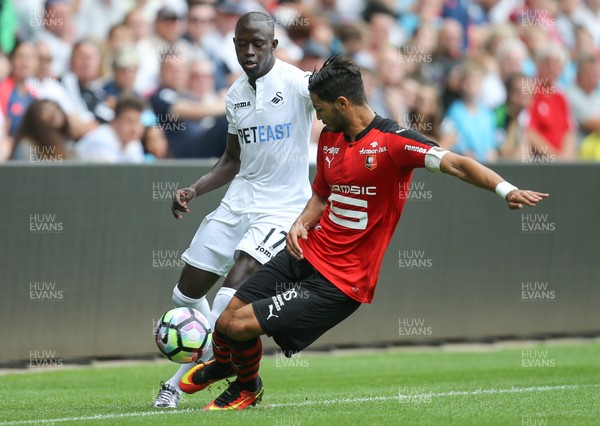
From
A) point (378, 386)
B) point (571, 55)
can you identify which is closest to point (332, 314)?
point (378, 386)

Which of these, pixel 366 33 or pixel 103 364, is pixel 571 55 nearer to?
pixel 366 33

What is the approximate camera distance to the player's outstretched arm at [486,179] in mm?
6707

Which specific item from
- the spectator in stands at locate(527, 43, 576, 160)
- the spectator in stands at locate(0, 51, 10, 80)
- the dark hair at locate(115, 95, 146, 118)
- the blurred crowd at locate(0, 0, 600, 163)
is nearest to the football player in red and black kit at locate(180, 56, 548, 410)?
the blurred crowd at locate(0, 0, 600, 163)

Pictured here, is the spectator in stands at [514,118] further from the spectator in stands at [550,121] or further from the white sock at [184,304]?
the white sock at [184,304]

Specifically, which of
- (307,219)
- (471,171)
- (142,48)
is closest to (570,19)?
(142,48)

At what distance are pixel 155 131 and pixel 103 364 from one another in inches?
121

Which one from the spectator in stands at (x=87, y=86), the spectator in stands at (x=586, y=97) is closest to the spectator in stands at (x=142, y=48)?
the spectator in stands at (x=87, y=86)

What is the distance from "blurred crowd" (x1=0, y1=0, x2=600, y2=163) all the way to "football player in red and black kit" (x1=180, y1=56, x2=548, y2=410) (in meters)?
5.05

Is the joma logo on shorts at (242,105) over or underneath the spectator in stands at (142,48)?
underneath

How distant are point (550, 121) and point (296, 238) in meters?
9.92

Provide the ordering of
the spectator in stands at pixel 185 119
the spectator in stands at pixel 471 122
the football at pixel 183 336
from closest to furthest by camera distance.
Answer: the football at pixel 183 336 → the spectator in stands at pixel 185 119 → the spectator in stands at pixel 471 122

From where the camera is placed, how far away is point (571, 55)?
19.5 m

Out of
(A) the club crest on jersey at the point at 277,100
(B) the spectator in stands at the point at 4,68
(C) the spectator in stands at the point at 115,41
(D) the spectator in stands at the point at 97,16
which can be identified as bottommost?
(A) the club crest on jersey at the point at 277,100

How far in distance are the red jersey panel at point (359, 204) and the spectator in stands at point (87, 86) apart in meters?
6.11
